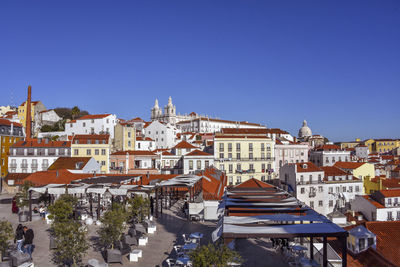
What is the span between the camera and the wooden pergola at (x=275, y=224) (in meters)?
8.84

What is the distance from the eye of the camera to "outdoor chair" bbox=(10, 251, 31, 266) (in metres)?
11.0

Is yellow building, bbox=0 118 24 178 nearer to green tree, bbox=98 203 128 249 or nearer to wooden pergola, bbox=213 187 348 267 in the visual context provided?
green tree, bbox=98 203 128 249

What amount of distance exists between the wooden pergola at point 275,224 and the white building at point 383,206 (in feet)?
110

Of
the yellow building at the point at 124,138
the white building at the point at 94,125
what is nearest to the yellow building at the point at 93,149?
the yellow building at the point at 124,138

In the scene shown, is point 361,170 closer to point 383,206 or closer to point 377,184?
point 377,184

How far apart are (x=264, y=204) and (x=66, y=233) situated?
7463mm

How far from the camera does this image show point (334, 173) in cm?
5169

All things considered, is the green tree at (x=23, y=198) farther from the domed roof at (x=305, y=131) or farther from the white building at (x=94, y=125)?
the domed roof at (x=305, y=131)

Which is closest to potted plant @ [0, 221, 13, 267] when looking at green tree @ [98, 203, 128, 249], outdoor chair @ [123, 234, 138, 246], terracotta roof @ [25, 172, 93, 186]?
green tree @ [98, 203, 128, 249]

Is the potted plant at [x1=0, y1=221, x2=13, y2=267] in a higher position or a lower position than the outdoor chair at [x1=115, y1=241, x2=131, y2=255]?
higher

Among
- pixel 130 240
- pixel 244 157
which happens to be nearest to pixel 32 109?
pixel 244 157

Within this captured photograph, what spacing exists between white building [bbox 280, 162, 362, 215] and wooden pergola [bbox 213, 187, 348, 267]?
3435 centimetres

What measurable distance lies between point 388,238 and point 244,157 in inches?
1412

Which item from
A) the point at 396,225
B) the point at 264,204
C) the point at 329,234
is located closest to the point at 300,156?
the point at 396,225
